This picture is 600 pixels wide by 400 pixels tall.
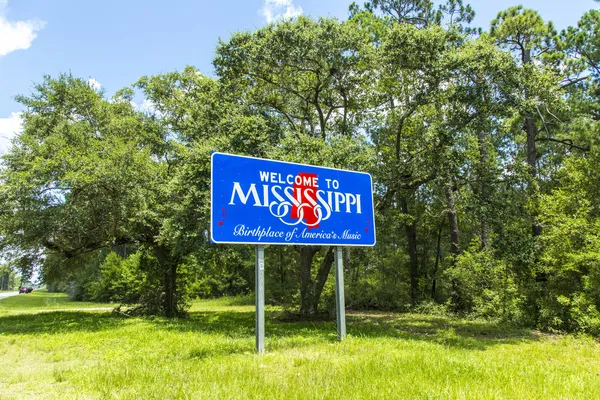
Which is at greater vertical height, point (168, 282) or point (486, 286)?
point (168, 282)

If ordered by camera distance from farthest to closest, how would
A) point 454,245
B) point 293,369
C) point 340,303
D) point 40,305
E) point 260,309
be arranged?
point 40,305
point 454,245
point 340,303
point 260,309
point 293,369

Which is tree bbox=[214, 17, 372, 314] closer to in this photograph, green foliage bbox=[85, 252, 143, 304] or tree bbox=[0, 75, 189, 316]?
tree bbox=[0, 75, 189, 316]

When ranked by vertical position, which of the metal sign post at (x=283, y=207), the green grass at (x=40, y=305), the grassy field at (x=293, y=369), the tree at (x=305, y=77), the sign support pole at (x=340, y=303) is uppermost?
the tree at (x=305, y=77)

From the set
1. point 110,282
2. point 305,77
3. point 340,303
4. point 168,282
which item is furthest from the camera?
point 110,282

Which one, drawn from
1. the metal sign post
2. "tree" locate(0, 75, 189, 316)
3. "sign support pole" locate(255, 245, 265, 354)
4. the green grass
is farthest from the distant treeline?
the green grass

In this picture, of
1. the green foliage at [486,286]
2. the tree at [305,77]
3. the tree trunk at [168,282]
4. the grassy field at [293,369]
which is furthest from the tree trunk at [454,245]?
the tree trunk at [168,282]

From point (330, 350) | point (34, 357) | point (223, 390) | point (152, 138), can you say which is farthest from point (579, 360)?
point (152, 138)

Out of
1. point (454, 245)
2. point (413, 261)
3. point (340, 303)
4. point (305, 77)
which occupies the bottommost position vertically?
point (340, 303)

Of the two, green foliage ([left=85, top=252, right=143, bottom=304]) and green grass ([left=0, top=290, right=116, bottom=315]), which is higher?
green foliage ([left=85, top=252, right=143, bottom=304])

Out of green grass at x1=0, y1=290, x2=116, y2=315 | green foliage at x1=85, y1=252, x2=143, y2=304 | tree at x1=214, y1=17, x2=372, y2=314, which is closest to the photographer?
tree at x1=214, y1=17, x2=372, y2=314

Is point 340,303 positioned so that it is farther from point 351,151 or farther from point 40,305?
point 40,305

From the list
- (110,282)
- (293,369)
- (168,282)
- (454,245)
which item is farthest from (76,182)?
(110,282)

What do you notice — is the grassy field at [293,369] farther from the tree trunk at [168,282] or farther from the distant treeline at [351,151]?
the tree trunk at [168,282]

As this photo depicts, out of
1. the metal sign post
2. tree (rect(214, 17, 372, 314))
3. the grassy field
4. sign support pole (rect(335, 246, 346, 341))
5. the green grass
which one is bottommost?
the green grass
